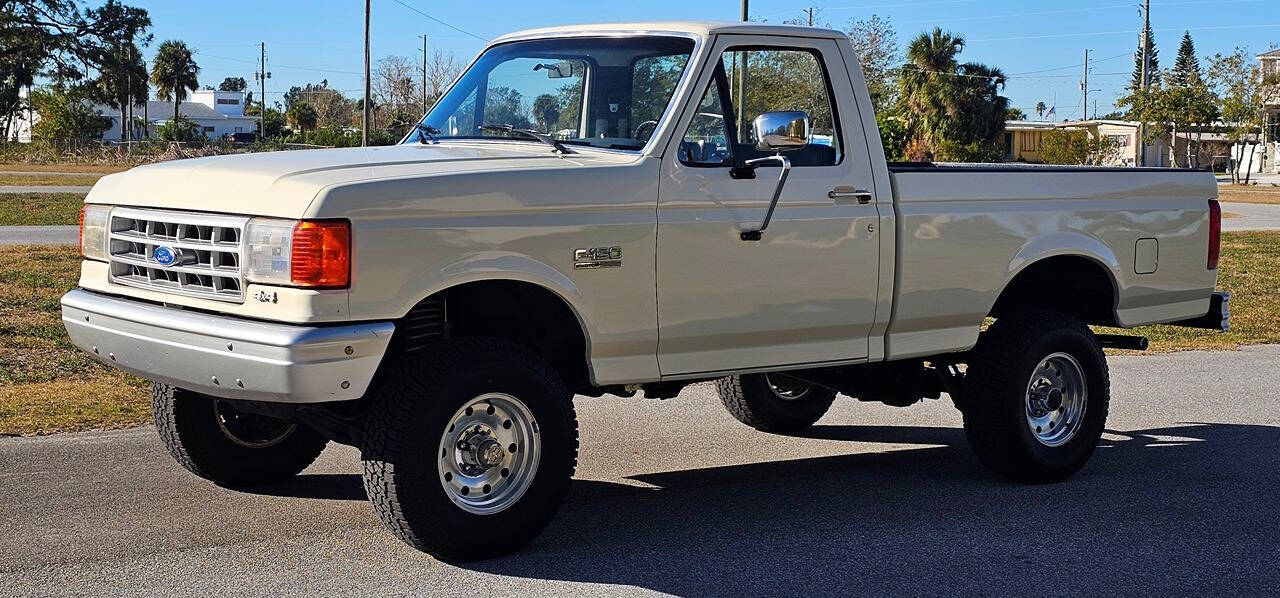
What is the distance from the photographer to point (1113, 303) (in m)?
7.54

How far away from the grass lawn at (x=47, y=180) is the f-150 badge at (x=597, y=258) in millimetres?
32632

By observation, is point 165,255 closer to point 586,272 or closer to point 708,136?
point 586,272

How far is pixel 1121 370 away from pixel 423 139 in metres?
6.01

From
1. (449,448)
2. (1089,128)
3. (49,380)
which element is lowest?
(49,380)

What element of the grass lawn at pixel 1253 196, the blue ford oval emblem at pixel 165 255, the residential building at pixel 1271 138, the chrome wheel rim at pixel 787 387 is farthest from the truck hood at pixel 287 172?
the residential building at pixel 1271 138

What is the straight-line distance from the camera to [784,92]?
6.58m

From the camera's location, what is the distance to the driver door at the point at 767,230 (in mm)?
5926

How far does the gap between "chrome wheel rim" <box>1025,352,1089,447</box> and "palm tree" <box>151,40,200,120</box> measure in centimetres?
10759

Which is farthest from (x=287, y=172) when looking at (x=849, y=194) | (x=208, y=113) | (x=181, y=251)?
(x=208, y=113)

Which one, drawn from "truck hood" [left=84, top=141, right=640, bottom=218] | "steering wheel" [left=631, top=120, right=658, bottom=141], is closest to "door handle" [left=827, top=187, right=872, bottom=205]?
"steering wheel" [left=631, top=120, right=658, bottom=141]

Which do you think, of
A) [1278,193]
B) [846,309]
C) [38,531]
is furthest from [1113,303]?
[1278,193]

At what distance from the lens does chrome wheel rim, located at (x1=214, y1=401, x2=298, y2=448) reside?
21.2 ft

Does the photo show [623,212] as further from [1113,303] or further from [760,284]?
[1113,303]

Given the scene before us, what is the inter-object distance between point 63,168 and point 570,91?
4699 centimetres
